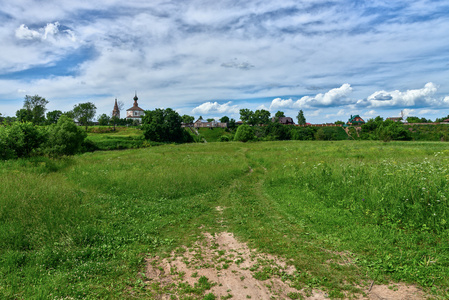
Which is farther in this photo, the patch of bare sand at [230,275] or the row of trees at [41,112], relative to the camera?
the row of trees at [41,112]

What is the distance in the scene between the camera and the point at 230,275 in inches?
206

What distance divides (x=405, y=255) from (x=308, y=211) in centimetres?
358

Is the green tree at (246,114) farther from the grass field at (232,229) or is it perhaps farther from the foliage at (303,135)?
the grass field at (232,229)

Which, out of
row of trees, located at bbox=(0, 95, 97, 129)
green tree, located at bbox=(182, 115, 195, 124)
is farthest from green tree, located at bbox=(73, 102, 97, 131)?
green tree, located at bbox=(182, 115, 195, 124)

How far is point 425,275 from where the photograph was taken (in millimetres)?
4926

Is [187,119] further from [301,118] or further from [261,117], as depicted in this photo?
[301,118]

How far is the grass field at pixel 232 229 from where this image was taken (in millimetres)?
4992

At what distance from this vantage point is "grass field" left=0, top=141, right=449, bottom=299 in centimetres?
499

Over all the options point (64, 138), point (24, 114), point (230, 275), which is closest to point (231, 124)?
point (24, 114)

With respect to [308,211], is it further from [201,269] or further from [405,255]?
[201,269]

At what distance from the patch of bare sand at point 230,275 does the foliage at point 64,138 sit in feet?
110

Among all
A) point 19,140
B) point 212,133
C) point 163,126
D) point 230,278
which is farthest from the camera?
point 212,133

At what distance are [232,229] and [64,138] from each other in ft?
123

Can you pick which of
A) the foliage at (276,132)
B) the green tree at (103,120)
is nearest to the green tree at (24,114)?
the green tree at (103,120)
